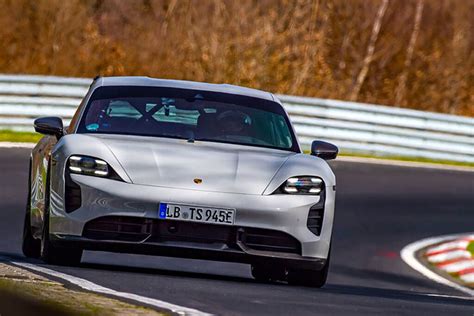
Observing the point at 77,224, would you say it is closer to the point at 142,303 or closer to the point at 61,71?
the point at 142,303

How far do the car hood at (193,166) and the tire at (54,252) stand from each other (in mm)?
599

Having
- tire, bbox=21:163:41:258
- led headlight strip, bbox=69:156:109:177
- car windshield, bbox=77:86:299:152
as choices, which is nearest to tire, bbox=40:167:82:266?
led headlight strip, bbox=69:156:109:177

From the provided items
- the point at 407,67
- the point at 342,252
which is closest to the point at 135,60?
the point at 407,67

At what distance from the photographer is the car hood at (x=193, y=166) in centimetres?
870

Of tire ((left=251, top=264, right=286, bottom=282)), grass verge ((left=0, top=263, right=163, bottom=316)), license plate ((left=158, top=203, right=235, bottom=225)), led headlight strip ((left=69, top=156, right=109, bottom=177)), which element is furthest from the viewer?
tire ((left=251, top=264, right=286, bottom=282))

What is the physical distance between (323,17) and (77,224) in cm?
2054

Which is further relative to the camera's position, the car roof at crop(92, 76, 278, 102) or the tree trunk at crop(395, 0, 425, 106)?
the tree trunk at crop(395, 0, 425, 106)

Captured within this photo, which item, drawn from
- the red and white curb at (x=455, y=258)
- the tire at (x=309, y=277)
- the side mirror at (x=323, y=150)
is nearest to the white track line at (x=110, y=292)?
the tire at (x=309, y=277)

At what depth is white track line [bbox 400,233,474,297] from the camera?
1191cm

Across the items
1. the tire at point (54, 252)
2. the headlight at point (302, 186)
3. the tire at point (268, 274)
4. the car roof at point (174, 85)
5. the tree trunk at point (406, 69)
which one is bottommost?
the tree trunk at point (406, 69)

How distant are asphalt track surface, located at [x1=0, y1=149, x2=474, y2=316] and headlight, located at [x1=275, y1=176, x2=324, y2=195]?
1.94ft

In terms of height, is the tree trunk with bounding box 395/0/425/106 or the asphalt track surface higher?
the asphalt track surface

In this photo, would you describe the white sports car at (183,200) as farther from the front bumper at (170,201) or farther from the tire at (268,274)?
the tire at (268,274)

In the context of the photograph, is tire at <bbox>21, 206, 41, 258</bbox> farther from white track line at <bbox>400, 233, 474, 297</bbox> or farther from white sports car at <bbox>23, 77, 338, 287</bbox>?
white track line at <bbox>400, 233, 474, 297</bbox>
